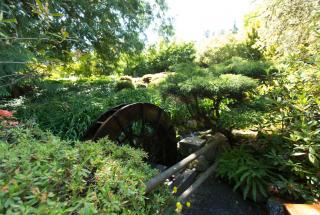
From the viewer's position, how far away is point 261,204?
3.07 m

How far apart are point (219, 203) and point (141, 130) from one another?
1645 mm

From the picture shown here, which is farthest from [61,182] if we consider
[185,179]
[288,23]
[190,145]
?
[288,23]

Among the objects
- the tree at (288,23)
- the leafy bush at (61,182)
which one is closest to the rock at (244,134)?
the tree at (288,23)

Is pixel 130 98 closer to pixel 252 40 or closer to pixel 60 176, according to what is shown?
pixel 60 176

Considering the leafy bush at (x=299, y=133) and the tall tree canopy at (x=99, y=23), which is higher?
the tall tree canopy at (x=99, y=23)

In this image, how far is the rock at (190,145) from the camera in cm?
389

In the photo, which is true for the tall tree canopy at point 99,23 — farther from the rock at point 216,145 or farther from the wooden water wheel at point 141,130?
the rock at point 216,145

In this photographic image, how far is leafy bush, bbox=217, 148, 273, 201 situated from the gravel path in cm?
14

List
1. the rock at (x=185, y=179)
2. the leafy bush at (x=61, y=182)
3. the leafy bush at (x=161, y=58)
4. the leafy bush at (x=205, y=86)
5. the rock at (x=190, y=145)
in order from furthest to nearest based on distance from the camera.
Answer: the leafy bush at (x=161, y=58) < the rock at (x=190, y=145) < the rock at (x=185, y=179) < the leafy bush at (x=205, y=86) < the leafy bush at (x=61, y=182)

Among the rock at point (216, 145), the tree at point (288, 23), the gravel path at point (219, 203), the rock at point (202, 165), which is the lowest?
the gravel path at point (219, 203)

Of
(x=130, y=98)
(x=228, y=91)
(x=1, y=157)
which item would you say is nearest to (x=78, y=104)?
(x=130, y=98)

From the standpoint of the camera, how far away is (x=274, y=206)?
2.67 metres

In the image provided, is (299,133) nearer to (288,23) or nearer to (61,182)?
(61,182)

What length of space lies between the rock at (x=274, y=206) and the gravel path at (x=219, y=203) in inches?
12.6
